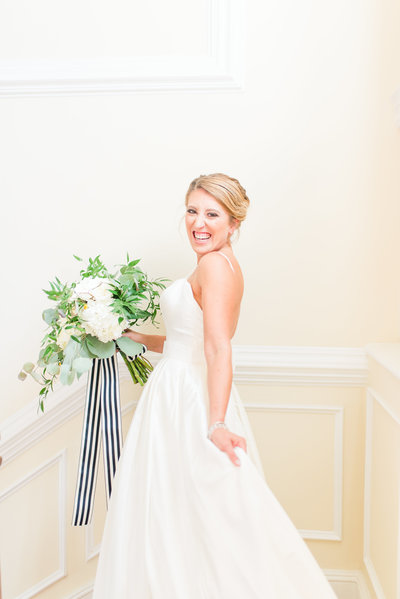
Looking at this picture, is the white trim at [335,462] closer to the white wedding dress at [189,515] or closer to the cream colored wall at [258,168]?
the cream colored wall at [258,168]

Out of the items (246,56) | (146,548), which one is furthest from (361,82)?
(146,548)

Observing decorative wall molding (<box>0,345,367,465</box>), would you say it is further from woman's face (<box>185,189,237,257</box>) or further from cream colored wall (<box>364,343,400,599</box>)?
woman's face (<box>185,189,237,257</box>)

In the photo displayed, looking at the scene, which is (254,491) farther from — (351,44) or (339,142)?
(351,44)

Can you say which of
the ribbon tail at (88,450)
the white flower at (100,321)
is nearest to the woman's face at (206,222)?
the white flower at (100,321)

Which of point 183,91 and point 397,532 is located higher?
point 183,91

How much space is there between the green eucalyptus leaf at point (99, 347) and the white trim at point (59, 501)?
773 mm

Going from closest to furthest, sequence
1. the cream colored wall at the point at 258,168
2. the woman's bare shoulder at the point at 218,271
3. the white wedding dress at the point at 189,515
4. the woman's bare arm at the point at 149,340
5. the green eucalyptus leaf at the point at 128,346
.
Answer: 1. the white wedding dress at the point at 189,515
2. the woman's bare shoulder at the point at 218,271
3. the green eucalyptus leaf at the point at 128,346
4. the woman's bare arm at the point at 149,340
5. the cream colored wall at the point at 258,168

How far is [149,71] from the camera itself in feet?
7.77

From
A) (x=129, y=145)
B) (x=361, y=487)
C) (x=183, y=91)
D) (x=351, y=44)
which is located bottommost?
(x=361, y=487)

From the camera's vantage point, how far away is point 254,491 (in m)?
1.52

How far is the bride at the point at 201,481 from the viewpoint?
4.89ft

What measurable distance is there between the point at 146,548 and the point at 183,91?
1831mm

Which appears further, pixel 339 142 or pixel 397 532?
pixel 339 142

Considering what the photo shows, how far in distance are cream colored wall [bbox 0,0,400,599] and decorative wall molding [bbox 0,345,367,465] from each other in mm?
47
